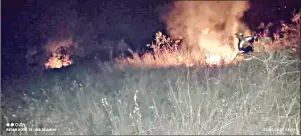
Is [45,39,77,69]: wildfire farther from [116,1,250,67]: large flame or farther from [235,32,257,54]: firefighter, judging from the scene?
[235,32,257,54]: firefighter

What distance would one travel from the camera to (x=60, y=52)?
708 centimetres

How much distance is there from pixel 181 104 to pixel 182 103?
0.05 feet

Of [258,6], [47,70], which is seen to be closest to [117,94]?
[47,70]

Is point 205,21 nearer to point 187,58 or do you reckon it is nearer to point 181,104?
point 187,58

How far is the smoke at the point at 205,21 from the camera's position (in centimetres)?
633

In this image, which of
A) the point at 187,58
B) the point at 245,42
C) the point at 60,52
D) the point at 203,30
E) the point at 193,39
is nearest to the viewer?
the point at 187,58

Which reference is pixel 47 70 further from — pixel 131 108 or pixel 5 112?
pixel 131 108

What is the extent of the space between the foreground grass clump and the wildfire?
207 centimetres

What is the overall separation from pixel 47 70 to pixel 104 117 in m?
2.98

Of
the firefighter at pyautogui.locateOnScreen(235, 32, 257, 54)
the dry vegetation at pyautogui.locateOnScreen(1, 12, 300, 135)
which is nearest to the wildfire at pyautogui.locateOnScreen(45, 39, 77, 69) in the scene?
the dry vegetation at pyautogui.locateOnScreen(1, 12, 300, 135)

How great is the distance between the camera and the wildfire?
6.96 m

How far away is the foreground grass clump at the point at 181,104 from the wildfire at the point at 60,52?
207 cm

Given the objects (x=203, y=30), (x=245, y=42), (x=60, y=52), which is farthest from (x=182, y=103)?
(x=60, y=52)

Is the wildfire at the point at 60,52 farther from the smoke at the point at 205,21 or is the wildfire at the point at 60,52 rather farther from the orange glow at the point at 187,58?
the smoke at the point at 205,21
